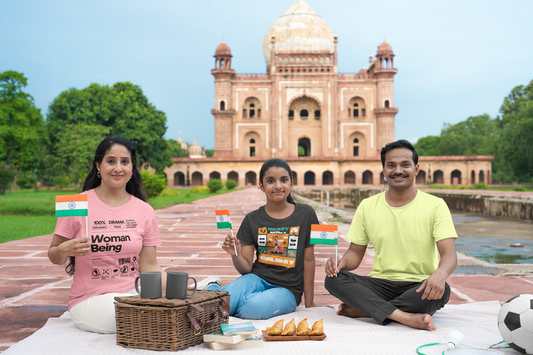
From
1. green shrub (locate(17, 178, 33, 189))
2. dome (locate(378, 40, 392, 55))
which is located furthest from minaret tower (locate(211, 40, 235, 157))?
green shrub (locate(17, 178, 33, 189))

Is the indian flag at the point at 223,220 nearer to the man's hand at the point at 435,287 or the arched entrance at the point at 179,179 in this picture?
the man's hand at the point at 435,287

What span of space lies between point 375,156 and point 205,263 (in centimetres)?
3515

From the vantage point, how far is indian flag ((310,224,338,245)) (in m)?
2.77

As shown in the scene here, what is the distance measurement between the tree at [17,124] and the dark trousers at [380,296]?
85.3ft

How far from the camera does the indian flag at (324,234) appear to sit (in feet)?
9.09

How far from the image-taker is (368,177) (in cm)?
3822

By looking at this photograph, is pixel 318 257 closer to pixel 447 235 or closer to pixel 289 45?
pixel 447 235

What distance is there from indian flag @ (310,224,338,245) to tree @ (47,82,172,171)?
1042 inches

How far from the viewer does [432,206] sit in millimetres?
2764

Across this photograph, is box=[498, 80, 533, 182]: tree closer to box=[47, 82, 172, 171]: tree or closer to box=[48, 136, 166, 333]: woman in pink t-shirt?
box=[47, 82, 172, 171]: tree

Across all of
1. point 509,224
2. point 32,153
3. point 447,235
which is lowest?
point 509,224

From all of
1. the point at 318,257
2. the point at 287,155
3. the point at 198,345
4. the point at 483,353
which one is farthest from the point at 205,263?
the point at 287,155

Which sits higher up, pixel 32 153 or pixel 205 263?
pixel 32 153

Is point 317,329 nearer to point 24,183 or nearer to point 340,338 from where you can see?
point 340,338
